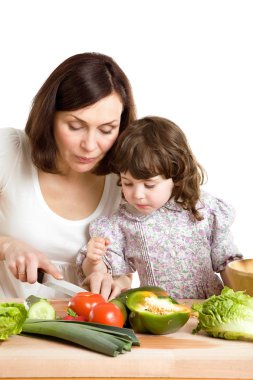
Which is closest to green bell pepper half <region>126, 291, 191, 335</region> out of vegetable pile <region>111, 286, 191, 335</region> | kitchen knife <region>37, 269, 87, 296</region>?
vegetable pile <region>111, 286, 191, 335</region>

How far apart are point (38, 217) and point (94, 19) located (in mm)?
1811

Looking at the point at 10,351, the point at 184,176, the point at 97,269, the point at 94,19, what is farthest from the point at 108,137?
the point at 94,19

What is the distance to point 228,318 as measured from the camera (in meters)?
1.91

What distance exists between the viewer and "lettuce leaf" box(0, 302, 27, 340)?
181 cm

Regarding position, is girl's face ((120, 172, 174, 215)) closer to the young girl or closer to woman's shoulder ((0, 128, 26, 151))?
the young girl

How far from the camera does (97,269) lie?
8.33 feet

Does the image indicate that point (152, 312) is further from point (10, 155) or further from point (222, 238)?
point (10, 155)

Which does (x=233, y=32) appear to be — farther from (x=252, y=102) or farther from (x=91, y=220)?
(x=91, y=220)

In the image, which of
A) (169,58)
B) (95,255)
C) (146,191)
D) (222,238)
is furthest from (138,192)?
(169,58)

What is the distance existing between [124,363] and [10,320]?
30 cm

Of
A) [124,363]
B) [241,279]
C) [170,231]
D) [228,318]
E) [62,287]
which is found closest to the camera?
[124,363]

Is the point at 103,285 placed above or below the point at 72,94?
below

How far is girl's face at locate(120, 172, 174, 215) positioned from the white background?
1.93m

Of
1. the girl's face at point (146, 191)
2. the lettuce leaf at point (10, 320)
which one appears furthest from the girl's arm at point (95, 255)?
the lettuce leaf at point (10, 320)
